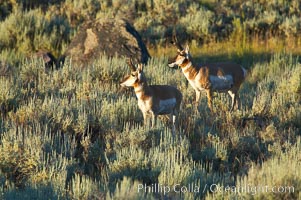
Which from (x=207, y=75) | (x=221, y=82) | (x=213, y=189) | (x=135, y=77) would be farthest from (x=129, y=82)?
(x=213, y=189)

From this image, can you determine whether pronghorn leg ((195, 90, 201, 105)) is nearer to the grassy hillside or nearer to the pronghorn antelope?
the grassy hillside

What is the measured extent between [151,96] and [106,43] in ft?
16.9

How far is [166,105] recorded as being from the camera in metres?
8.90

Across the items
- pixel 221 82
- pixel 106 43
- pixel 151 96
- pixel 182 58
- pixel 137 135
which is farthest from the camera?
pixel 106 43

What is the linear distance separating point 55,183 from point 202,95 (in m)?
4.86

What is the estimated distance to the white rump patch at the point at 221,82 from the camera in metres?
10.3

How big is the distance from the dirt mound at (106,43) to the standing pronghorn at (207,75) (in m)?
3.28

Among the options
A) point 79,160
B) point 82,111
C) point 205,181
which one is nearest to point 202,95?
point 82,111

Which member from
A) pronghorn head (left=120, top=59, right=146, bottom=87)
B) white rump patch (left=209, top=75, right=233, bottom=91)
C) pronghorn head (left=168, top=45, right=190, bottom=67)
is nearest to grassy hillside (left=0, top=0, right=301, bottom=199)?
white rump patch (left=209, top=75, right=233, bottom=91)

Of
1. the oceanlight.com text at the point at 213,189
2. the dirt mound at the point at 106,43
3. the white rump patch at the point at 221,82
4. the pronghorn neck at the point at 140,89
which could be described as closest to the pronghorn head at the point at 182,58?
the white rump patch at the point at 221,82

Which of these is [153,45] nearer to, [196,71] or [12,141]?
[196,71]

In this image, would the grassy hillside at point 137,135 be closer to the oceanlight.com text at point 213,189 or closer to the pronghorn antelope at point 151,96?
the oceanlight.com text at point 213,189

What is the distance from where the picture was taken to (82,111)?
9.50 metres

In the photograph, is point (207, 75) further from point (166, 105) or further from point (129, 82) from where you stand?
point (129, 82)
